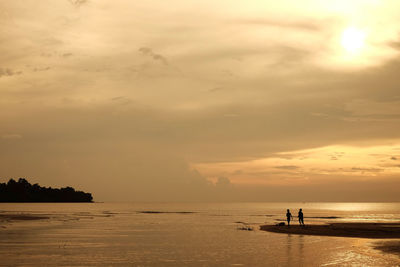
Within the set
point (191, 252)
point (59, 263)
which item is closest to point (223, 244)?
point (191, 252)

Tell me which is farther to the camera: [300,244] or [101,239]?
[101,239]

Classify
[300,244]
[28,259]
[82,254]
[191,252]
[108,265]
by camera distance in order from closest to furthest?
[108,265] < [28,259] < [82,254] < [191,252] < [300,244]

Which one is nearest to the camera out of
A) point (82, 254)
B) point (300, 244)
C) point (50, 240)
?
point (82, 254)

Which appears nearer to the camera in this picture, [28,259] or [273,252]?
[28,259]

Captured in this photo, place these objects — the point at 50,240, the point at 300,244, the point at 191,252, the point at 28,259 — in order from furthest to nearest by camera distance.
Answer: the point at 50,240 < the point at 300,244 < the point at 191,252 < the point at 28,259

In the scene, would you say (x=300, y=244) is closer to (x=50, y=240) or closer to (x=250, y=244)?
(x=250, y=244)

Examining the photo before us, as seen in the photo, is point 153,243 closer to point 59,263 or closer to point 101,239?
point 101,239

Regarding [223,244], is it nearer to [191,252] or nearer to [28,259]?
[191,252]

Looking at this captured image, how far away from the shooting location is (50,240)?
42531 mm

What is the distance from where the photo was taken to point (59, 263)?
1103 inches

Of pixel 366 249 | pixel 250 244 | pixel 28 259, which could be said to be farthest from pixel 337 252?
pixel 28 259

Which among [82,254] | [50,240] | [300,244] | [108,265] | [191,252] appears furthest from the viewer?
[50,240]

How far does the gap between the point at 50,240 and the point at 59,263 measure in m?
15.8

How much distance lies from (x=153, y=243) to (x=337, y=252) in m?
17.5
